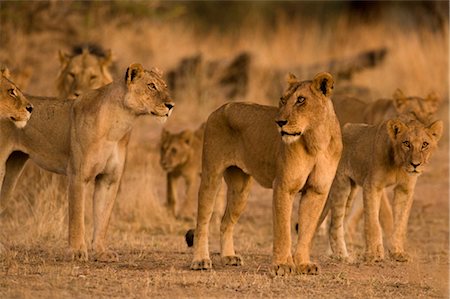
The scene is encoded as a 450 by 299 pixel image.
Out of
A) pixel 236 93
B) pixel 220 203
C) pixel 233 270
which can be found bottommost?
pixel 233 270

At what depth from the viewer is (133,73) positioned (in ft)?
28.2

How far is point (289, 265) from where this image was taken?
305 inches

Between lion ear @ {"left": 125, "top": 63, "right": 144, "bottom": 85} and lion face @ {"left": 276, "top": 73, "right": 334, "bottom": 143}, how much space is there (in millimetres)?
1259

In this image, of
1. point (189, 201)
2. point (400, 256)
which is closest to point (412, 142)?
point (400, 256)

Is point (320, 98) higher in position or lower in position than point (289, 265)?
higher

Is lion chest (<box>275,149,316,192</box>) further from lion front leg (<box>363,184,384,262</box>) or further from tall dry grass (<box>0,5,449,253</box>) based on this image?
tall dry grass (<box>0,5,449,253</box>)

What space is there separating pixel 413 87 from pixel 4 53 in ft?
19.8

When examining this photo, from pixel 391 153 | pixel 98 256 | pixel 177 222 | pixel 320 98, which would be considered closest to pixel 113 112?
pixel 98 256

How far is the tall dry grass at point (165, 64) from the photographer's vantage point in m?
11.1

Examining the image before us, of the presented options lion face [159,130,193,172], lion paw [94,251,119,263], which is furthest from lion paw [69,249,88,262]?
lion face [159,130,193,172]

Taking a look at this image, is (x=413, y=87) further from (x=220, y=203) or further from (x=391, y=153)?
(x=391, y=153)

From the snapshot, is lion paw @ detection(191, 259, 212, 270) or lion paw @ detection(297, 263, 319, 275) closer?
lion paw @ detection(297, 263, 319, 275)

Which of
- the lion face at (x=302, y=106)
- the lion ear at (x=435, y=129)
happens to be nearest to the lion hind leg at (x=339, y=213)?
the lion ear at (x=435, y=129)

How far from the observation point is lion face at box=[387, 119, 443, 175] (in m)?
8.95
